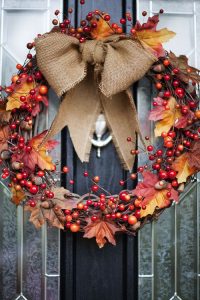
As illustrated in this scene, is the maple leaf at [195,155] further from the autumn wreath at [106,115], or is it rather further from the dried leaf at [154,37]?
the dried leaf at [154,37]

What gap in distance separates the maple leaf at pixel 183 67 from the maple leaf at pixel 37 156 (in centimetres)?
43

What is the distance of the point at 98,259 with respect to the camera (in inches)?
64.6

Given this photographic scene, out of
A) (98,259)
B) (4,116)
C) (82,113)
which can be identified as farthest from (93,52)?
(98,259)

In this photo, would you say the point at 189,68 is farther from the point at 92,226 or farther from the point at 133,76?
the point at 92,226

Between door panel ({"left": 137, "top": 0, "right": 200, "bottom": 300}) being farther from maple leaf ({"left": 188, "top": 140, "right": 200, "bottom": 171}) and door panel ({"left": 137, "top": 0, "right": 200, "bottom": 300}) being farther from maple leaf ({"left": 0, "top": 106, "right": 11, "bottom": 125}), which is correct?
maple leaf ({"left": 0, "top": 106, "right": 11, "bottom": 125})

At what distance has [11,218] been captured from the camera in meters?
1.65

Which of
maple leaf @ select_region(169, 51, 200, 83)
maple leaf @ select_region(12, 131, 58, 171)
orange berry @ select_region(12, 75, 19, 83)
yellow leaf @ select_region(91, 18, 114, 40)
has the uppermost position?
yellow leaf @ select_region(91, 18, 114, 40)

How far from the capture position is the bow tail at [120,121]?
1596 mm

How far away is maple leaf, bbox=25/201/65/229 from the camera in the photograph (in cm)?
149

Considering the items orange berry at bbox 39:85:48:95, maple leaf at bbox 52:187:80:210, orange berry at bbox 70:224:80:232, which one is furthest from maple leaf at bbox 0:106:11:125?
orange berry at bbox 70:224:80:232

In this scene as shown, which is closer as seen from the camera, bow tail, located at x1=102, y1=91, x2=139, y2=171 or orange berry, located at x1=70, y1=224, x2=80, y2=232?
orange berry, located at x1=70, y1=224, x2=80, y2=232

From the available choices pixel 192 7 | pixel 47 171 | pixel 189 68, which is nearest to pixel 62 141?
pixel 47 171

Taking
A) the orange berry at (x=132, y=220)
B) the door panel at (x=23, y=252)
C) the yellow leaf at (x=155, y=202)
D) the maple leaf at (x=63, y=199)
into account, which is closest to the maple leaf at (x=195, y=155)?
the yellow leaf at (x=155, y=202)

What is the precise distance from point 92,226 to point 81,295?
0.93 feet
